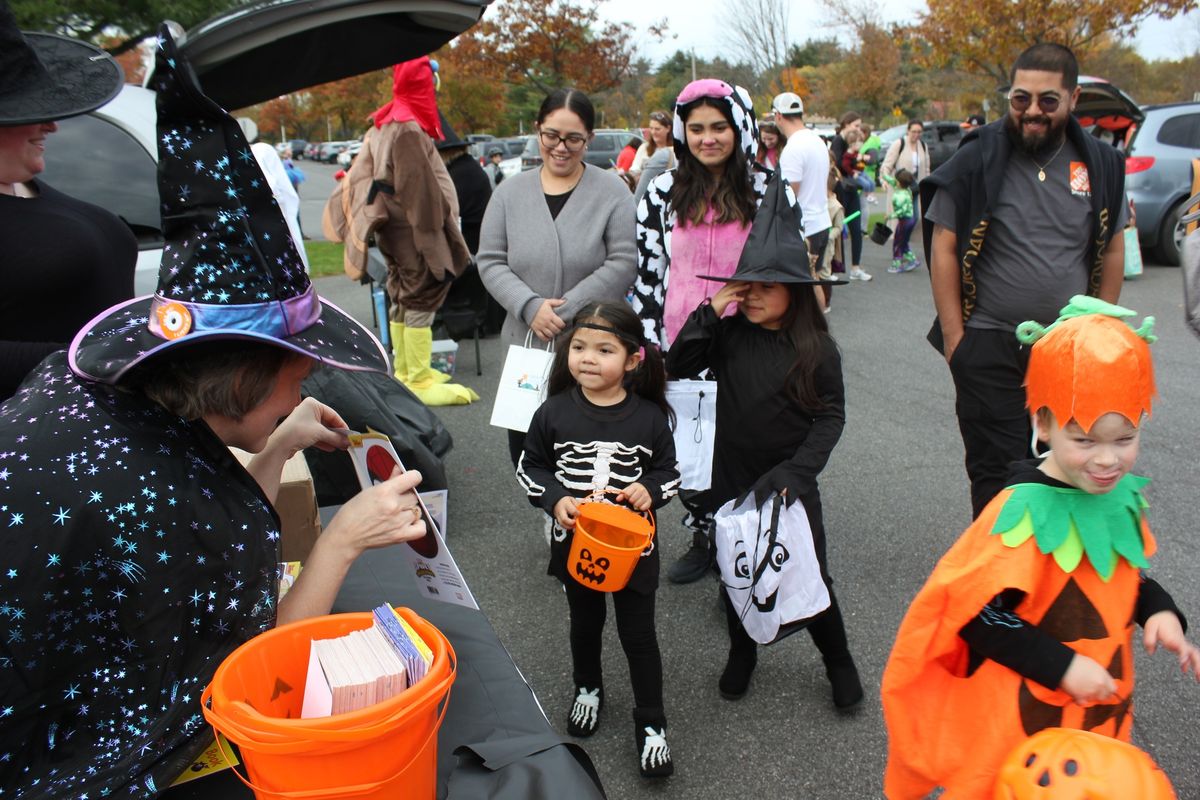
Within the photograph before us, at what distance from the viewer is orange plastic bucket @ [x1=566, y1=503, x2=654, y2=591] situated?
2371 mm

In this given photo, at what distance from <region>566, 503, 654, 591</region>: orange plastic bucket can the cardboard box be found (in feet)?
2.85

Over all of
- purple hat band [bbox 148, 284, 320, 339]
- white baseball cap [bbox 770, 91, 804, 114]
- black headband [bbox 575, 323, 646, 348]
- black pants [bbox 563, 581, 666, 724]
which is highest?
white baseball cap [bbox 770, 91, 804, 114]

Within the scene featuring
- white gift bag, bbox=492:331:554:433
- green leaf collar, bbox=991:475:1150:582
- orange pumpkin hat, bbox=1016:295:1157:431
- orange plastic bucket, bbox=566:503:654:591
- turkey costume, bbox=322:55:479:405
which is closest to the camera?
orange pumpkin hat, bbox=1016:295:1157:431

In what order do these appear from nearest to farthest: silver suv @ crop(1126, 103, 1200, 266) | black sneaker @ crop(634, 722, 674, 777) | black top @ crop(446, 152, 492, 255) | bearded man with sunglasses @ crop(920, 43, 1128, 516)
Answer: black sneaker @ crop(634, 722, 674, 777), bearded man with sunglasses @ crop(920, 43, 1128, 516), black top @ crop(446, 152, 492, 255), silver suv @ crop(1126, 103, 1200, 266)

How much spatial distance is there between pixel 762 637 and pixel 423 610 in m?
1.05

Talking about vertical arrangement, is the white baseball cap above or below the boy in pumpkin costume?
above

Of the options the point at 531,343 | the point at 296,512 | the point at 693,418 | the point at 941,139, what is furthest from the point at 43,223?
the point at 941,139

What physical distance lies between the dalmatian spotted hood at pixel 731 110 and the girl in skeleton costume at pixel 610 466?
938 millimetres

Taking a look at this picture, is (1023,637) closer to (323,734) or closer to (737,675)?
(323,734)

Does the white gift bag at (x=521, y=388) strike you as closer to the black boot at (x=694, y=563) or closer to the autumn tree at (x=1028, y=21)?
the black boot at (x=694, y=563)

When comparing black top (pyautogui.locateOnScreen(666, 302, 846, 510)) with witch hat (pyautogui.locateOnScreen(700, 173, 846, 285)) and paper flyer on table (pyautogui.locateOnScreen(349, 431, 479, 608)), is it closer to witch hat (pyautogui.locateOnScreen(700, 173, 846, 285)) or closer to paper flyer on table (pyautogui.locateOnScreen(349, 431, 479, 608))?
witch hat (pyautogui.locateOnScreen(700, 173, 846, 285))

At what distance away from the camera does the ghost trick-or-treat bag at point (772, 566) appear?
2613mm

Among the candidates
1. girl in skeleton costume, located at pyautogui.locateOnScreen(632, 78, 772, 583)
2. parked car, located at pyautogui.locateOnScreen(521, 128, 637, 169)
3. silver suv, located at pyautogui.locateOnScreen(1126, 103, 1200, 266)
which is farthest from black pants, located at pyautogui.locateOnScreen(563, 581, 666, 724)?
parked car, located at pyautogui.locateOnScreen(521, 128, 637, 169)

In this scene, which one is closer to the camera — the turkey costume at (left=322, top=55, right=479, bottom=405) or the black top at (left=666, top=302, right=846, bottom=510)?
the black top at (left=666, top=302, right=846, bottom=510)
